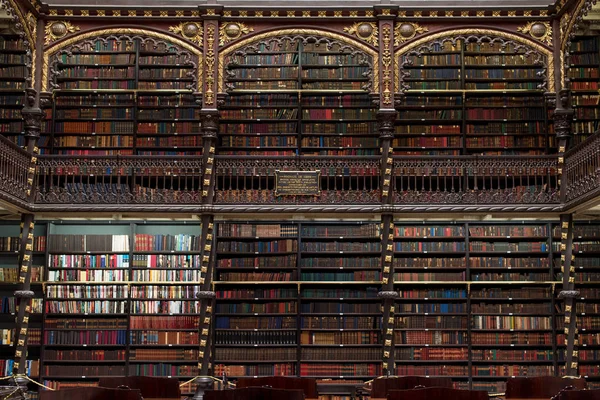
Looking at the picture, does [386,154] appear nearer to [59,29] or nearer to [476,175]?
[476,175]

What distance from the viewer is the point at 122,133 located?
10.8 metres

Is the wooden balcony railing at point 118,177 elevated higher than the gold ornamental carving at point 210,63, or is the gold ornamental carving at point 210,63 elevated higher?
the gold ornamental carving at point 210,63

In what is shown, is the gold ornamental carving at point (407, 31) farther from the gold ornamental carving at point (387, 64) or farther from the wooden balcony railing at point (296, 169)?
the wooden balcony railing at point (296, 169)

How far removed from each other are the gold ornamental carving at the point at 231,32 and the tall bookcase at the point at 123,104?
1096 mm

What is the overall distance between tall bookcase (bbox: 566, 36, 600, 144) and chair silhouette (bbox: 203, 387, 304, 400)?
6.76 m

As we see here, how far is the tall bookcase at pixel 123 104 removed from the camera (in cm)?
1084

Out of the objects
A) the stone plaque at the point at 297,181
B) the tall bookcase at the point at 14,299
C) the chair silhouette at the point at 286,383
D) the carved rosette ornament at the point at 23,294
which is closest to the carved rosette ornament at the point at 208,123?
the stone plaque at the point at 297,181

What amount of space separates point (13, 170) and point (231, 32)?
3147 millimetres

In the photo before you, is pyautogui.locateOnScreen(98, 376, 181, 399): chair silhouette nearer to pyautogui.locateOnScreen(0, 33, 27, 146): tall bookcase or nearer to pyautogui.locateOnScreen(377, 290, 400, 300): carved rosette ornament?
pyautogui.locateOnScreen(377, 290, 400, 300): carved rosette ornament

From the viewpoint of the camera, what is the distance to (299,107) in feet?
35.8

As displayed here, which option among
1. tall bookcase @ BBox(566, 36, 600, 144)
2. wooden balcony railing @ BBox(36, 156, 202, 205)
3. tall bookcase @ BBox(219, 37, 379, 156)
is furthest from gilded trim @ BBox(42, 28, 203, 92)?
tall bookcase @ BBox(566, 36, 600, 144)

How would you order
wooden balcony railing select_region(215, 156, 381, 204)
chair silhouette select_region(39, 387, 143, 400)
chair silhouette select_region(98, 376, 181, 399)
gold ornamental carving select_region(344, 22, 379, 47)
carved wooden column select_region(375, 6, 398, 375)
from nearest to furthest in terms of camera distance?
chair silhouette select_region(39, 387, 143, 400) < chair silhouette select_region(98, 376, 181, 399) < carved wooden column select_region(375, 6, 398, 375) < wooden balcony railing select_region(215, 156, 381, 204) < gold ornamental carving select_region(344, 22, 379, 47)

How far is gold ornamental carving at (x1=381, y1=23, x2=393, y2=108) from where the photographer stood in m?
9.69

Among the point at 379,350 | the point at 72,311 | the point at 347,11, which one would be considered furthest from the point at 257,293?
the point at 347,11
